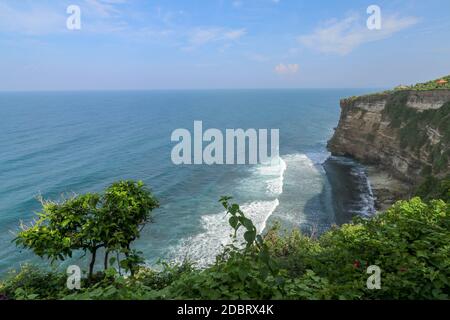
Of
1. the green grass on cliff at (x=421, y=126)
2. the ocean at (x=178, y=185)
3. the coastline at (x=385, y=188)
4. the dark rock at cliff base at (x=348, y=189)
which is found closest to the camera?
the ocean at (x=178, y=185)

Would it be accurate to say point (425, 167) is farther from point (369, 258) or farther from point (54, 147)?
point (54, 147)

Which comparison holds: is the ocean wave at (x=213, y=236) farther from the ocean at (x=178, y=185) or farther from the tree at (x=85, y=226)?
the tree at (x=85, y=226)

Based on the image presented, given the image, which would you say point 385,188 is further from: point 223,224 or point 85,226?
point 85,226

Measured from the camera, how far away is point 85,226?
39.8ft

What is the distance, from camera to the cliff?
127 ft

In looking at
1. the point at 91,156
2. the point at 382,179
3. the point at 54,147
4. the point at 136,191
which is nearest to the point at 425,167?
the point at 382,179

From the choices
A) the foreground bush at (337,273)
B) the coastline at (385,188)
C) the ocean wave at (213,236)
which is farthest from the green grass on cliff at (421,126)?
the foreground bush at (337,273)

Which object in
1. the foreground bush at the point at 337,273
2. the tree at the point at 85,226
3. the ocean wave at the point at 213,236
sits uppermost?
the foreground bush at the point at 337,273

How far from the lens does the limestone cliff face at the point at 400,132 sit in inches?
1528

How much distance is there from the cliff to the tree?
31.6m

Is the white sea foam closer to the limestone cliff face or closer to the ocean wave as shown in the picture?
the ocean wave

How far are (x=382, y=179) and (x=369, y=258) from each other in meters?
43.2

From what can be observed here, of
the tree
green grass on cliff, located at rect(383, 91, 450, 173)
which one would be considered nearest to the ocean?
the tree

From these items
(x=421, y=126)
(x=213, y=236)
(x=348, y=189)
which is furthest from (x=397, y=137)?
(x=213, y=236)
